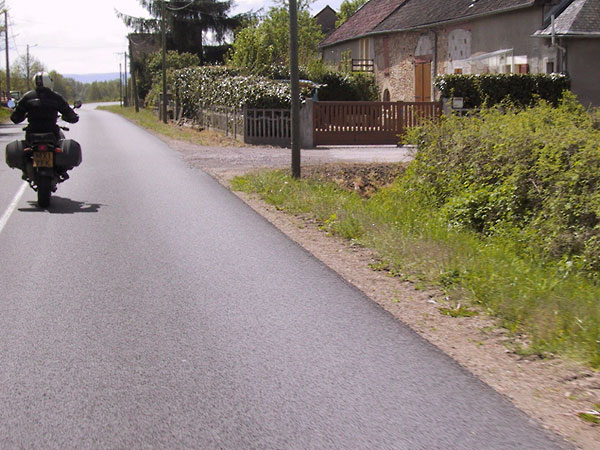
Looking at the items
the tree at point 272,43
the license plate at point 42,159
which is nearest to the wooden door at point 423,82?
the tree at point 272,43

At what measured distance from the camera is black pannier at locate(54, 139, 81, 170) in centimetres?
1216

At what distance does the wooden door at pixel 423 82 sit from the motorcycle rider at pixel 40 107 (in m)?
27.3

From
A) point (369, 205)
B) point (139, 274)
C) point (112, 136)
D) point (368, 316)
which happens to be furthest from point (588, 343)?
point (112, 136)

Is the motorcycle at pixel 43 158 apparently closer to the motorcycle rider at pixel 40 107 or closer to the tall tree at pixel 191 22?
the motorcycle rider at pixel 40 107

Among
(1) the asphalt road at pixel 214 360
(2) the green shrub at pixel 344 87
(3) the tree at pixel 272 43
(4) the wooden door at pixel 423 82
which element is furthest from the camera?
(3) the tree at pixel 272 43

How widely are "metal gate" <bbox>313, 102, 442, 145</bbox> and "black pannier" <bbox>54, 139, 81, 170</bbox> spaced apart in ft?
46.9

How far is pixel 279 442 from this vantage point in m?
3.87

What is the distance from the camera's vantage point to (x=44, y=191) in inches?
479

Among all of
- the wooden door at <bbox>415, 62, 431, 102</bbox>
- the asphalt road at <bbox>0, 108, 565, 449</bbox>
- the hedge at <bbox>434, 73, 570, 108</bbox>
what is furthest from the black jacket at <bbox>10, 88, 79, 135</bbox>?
the wooden door at <bbox>415, 62, 431, 102</bbox>

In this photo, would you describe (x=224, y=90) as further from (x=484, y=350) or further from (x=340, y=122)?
(x=484, y=350)

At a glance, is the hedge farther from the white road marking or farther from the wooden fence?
the white road marking

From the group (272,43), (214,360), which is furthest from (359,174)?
(272,43)

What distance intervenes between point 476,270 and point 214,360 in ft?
10.4

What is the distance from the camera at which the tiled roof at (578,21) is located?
2725 centimetres
